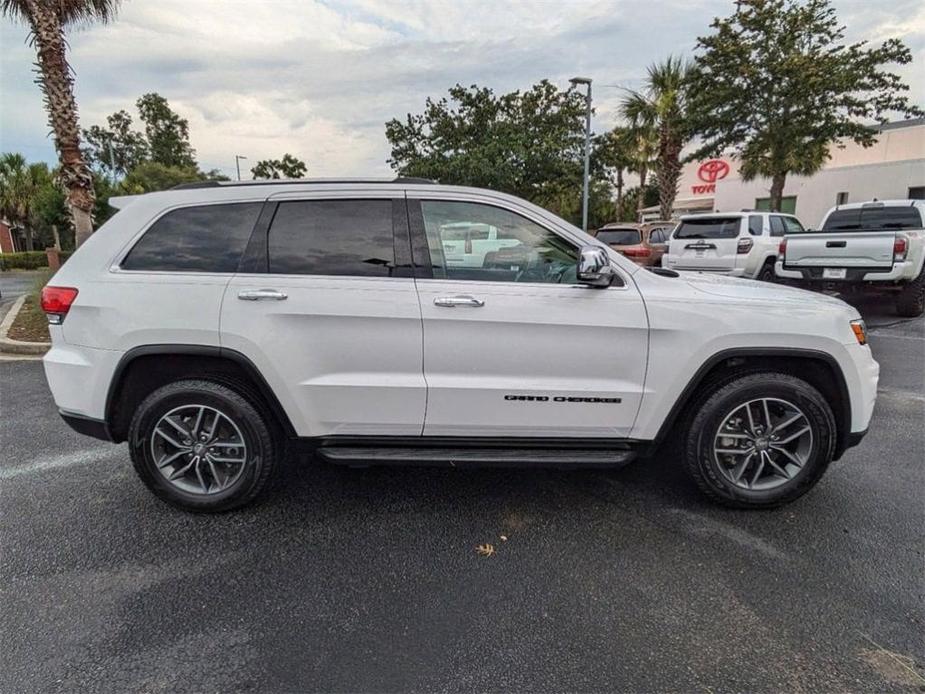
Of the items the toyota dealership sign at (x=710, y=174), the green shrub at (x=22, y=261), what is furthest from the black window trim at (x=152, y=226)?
the toyota dealership sign at (x=710, y=174)

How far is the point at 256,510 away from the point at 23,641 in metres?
1.17

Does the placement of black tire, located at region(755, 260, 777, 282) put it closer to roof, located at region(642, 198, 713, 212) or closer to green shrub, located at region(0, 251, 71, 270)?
roof, located at region(642, 198, 713, 212)

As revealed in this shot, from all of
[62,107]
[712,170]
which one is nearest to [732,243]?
[62,107]

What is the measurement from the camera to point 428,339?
113 inches

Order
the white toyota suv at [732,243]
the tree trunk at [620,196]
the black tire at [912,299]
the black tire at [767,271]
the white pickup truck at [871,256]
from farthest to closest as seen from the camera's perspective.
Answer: the tree trunk at [620,196] < the black tire at [767,271] < the white toyota suv at [732,243] < the black tire at [912,299] < the white pickup truck at [871,256]

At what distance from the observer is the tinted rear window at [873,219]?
8.88m

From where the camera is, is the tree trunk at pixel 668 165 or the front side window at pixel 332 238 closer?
the front side window at pixel 332 238

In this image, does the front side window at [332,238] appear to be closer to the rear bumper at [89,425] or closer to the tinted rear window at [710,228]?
the rear bumper at [89,425]

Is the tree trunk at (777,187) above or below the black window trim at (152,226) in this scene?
above

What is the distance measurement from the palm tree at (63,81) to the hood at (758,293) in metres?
10.1

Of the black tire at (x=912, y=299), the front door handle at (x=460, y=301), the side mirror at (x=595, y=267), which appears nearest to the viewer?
the side mirror at (x=595, y=267)

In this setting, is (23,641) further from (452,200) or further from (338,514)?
(452,200)

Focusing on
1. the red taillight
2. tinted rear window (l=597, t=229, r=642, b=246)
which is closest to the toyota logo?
tinted rear window (l=597, t=229, r=642, b=246)

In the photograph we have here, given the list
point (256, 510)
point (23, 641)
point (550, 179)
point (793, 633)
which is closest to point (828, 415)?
point (793, 633)
